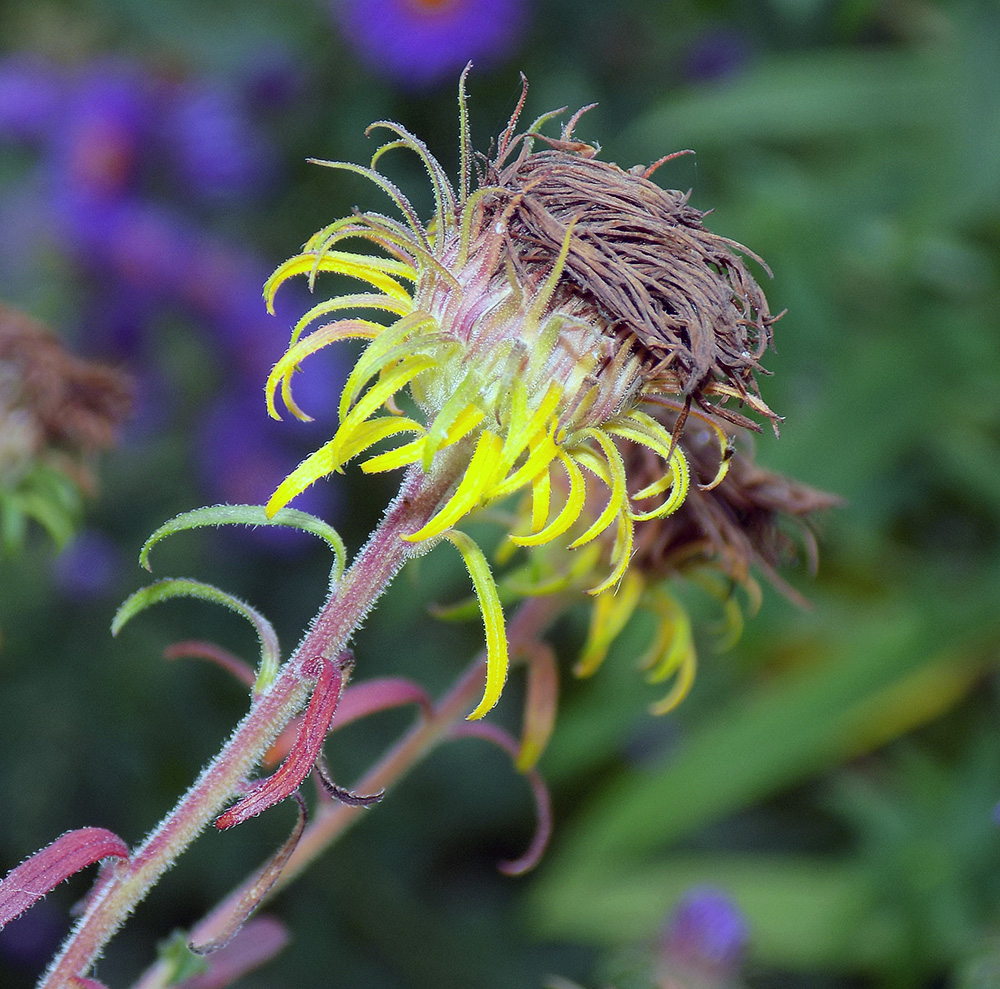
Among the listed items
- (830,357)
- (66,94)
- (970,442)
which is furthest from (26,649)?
(970,442)

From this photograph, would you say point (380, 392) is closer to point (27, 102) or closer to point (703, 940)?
point (703, 940)

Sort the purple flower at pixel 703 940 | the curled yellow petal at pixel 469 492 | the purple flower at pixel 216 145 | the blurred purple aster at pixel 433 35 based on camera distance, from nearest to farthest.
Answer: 1. the curled yellow petal at pixel 469 492
2. the purple flower at pixel 703 940
3. the blurred purple aster at pixel 433 35
4. the purple flower at pixel 216 145

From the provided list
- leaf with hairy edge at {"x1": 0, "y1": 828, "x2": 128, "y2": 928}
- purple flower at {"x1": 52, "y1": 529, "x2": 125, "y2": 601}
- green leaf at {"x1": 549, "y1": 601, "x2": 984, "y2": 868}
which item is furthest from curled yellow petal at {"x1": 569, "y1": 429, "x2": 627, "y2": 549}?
green leaf at {"x1": 549, "y1": 601, "x2": 984, "y2": 868}

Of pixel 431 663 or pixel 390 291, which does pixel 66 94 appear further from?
pixel 390 291

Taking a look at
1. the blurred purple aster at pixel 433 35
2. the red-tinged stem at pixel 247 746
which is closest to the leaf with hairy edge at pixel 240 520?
the red-tinged stem at pixel 247 746

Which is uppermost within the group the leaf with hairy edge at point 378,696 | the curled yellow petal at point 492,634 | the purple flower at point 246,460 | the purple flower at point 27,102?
the purple flower at point 27,102

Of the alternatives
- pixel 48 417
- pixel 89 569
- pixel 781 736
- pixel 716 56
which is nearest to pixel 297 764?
pixel 48 417

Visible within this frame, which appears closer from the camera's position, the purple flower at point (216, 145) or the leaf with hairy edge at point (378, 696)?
the leaf with hairy edge at point (378, 696)

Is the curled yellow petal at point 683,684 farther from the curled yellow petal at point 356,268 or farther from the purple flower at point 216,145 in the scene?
the purple flower at point 216,145

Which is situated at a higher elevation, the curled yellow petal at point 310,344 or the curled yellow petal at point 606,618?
the curled yellow petal at point 310,344
